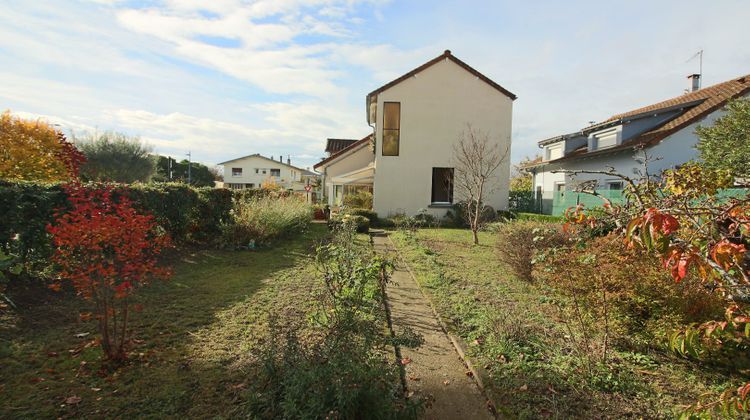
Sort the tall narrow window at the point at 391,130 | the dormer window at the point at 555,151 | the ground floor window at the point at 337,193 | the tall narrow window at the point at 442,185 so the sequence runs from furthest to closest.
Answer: the dormer window at the point at 555,151, the ground floor window at the point at 337,193, the tall narrow window at the point at 442,185, the tall narrow window at the point at 391,130

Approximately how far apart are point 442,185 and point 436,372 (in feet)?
65.7

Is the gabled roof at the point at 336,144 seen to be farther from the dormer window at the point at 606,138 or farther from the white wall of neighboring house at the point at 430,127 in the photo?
the dormer window at the point at 606,138

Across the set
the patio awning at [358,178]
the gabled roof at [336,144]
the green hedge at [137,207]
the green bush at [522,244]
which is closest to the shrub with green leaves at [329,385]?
the green hedge at [137,207]

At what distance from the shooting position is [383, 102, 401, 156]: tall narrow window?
21828 millimetres

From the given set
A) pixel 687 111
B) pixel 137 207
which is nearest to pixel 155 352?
pixel 137 207

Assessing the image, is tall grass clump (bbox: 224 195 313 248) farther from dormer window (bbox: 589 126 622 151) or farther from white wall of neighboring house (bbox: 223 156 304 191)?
white wall of neighboring house (bbox: 223 156 304 191)

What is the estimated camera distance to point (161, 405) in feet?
10.6

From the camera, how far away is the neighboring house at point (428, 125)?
21578 millimetres

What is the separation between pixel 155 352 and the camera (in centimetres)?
421

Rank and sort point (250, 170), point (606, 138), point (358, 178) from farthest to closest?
point (250, 170) → point (358, 178) → point (606, 138)

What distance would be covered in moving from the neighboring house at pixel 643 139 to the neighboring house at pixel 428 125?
17.1 feet

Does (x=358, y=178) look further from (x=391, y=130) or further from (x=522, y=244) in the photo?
(x=522, y=244)

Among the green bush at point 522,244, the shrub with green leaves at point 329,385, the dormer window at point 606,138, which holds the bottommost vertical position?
the shrub with green leaves at point 329,385

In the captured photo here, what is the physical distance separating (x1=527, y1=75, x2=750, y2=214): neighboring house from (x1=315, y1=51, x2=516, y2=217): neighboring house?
5.20m
